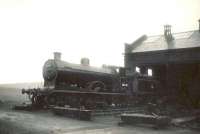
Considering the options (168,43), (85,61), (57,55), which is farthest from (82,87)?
(168,43)

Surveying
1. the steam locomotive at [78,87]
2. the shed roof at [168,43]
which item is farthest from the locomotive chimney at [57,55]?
the shed roof at [168,43]

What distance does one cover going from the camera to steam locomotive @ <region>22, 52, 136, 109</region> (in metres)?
17.5

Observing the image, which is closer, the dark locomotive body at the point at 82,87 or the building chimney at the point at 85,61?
the dark locomotive body at the point at 82,87

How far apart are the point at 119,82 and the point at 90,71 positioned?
8.26ft

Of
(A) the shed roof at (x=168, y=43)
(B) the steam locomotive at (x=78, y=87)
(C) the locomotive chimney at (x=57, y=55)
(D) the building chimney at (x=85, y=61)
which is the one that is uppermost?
(A) the shed roof at (x=168, y=43)

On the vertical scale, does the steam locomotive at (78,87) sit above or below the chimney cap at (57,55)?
below

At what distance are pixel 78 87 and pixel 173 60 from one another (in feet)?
32.4

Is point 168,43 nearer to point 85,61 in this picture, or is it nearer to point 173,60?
point 173,60

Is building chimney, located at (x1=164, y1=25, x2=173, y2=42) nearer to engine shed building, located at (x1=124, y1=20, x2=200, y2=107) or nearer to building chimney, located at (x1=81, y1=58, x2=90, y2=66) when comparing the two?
engine shed building, located at (x1=124, y1=20, x2=200, y2=107)

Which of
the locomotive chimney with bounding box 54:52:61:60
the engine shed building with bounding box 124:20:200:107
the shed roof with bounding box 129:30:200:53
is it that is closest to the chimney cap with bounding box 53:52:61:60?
the locomotive chimney with bounding box 54:52:61:60

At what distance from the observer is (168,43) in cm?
2638

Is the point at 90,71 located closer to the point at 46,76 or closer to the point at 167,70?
the point at 46,76

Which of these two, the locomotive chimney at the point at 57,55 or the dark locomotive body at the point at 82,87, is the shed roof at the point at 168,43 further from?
the locomotive chimney at the point at 57,55

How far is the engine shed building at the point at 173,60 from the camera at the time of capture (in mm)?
23828
